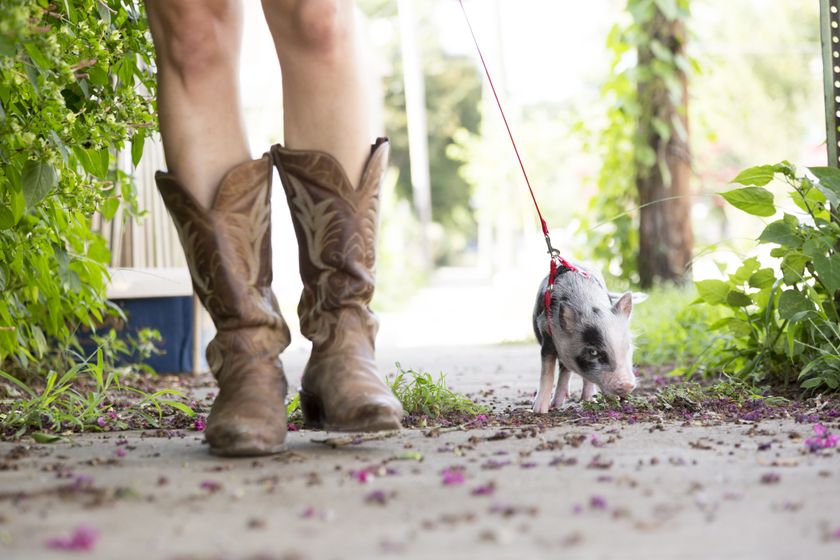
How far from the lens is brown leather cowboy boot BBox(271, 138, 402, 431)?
253 cm

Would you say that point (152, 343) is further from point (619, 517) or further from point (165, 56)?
point (619, 517)

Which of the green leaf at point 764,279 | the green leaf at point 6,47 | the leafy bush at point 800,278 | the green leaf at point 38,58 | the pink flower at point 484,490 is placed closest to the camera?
the pink flower at point 484,490

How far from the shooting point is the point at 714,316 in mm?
5250

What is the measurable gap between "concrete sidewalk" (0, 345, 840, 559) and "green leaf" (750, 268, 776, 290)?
1.03 meters

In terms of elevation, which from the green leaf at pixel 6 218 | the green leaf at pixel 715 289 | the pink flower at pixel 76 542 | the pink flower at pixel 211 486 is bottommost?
the pink flower at pixel 76 542

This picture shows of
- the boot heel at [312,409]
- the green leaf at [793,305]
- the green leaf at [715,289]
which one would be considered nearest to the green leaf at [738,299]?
the green leaf at [715,289]

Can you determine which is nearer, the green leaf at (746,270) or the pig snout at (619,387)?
the pig snout at (619,387)

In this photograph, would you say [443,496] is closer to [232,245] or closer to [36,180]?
[232,245]

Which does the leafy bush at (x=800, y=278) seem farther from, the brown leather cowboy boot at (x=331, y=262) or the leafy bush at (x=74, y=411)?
the leafy bush at (x=74, y=411)

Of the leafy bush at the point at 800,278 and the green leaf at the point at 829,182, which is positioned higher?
the green leaf at the point at 829,182

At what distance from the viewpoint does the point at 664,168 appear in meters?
8.13

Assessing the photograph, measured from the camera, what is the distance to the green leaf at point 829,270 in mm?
3174

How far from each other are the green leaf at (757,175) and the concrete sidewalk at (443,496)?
972mm

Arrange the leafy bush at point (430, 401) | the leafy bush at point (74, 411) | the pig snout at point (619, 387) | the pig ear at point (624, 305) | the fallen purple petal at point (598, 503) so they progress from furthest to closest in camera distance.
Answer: the pig ear at point (624, 305)
the pig snout at point (619, 387)
the leafy bush at point (430, 401)
the leafy bush at point (74, 411)
the fallen purple petal at point (598, 503)
